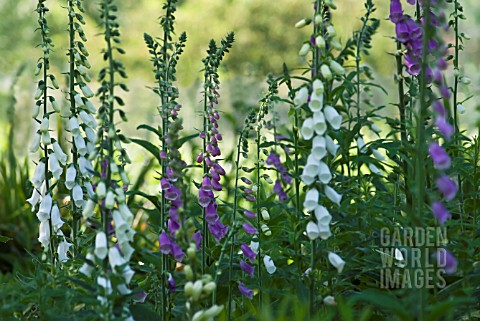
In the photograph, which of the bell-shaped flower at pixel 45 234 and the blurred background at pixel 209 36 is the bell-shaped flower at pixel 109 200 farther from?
the blurred background at pixel 209 36

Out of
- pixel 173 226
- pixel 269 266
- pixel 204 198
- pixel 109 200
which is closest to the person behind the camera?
pixel 109 200

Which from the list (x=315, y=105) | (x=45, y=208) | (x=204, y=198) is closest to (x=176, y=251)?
(x=204, y=198)

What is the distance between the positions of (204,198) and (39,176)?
2.59ft

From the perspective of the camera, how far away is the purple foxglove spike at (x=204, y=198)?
3.33 metres

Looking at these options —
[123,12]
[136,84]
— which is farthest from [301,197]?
[123,12]

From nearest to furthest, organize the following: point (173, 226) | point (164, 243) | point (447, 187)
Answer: point (447, 187) → point (164, 243) → point (173, 226)

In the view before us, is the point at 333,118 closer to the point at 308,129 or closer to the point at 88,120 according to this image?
the point at 308,129

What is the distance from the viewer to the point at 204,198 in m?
3.33

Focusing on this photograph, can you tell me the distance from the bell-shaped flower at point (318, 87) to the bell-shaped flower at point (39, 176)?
1436 mm

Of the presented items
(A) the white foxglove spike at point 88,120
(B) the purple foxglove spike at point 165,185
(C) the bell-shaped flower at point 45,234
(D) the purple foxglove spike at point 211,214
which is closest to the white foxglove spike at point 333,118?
(B) the purple foxglove spike at point 165,185

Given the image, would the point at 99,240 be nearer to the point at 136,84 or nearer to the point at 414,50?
the point at 414,50

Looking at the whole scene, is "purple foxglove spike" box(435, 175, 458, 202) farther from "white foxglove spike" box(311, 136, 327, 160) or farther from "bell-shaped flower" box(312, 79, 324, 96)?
"bell-shaped flower" box(312, 79, 324, 96)

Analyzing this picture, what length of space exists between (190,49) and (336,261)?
14310 millimetres

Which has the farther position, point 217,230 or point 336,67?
point 217,230
